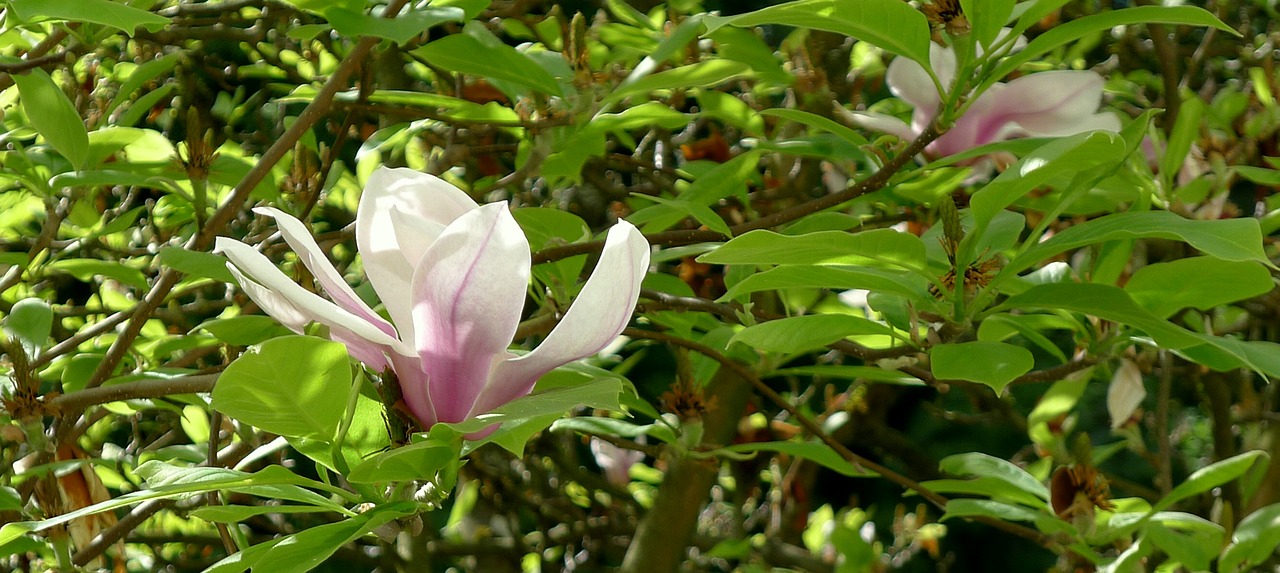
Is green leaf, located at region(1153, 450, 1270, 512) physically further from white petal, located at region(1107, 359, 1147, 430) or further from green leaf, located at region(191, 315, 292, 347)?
green leaf, located at region(191, 315, 292, 347)

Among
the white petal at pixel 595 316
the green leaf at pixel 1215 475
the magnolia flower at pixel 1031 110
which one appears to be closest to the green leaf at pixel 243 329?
the white petal at pixel 595 316

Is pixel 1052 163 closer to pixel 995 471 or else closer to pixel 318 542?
pixel 318 542

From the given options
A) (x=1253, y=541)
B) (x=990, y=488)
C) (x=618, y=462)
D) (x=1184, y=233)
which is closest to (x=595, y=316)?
(x=1184, y=233)

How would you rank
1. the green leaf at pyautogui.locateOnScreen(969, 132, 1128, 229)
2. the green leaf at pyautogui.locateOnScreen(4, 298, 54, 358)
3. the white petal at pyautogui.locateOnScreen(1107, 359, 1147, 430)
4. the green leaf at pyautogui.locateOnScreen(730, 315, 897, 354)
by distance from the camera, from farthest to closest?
the white petal at pyautogui.locateOnScreen(1107, 359, 1147, 430) → the green leaf at pyautogui.locateOnScreen(4, 298, 54, 358) → the green leaf at pyautogui.locateOnScreen(730, 315, 897, 354) → the green leaf at pyautogui.locateOnScreen(969, 132, 1128, 229)

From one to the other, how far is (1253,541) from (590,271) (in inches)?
28.1

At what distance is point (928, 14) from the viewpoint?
796mm

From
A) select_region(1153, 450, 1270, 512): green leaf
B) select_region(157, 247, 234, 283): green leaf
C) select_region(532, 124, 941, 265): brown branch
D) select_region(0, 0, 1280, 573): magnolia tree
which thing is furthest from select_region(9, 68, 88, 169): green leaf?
select_region(1153, 450, 1270, 512): green leaf

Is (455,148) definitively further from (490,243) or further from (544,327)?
(490,243)

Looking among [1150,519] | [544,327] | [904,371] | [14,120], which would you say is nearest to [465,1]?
[544,327]

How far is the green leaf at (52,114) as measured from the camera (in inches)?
34.5

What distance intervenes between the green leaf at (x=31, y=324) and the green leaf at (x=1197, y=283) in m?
0.84

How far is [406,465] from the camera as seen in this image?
1.70 feet

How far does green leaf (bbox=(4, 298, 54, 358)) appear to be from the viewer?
0.95 metres

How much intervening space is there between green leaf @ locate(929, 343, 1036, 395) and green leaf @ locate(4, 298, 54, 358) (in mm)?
706
